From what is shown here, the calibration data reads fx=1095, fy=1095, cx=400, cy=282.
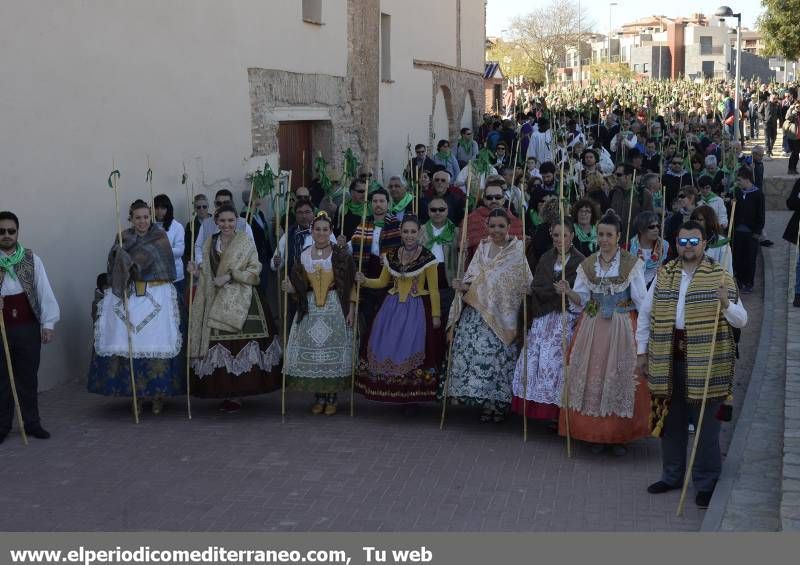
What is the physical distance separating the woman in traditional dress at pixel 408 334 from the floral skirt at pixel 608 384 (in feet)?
4.08

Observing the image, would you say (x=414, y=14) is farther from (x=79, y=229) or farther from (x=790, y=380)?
(x=790, y=380)

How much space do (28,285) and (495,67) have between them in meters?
29.0

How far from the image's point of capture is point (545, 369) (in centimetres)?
766

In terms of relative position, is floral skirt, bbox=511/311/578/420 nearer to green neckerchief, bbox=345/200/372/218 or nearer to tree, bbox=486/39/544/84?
green neckerchief, bbox=345/200/372/218

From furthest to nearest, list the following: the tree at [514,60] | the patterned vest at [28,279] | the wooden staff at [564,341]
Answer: the tree at [514,60] → the patterned vest at [28,279] → the wooden staff at [564,341]

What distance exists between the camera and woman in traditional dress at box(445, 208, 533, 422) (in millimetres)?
7938

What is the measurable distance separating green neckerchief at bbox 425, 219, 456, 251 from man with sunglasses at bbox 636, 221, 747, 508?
8.18 ft

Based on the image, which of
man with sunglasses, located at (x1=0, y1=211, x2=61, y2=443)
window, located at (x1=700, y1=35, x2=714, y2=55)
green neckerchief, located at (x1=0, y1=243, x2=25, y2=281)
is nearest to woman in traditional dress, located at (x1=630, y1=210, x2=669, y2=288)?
man with sunglasses, located at (x1=0, y1=211, x2=61, y2=443)

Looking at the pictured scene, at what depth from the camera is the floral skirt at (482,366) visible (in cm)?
795

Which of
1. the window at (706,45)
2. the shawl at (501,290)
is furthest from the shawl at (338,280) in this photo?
the window at (706,45)

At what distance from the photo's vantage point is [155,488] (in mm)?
6727

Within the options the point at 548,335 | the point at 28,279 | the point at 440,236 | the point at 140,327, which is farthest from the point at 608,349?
the point at 28,279

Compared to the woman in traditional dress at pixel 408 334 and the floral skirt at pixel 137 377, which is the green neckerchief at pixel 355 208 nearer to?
the woman in traditional dress at pixel 408 334

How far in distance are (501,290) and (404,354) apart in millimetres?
869
